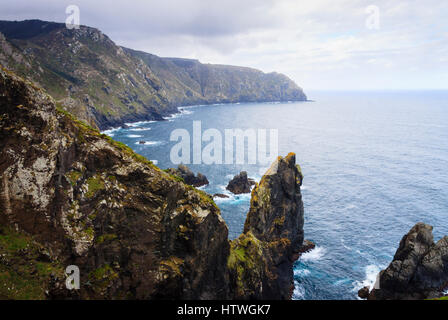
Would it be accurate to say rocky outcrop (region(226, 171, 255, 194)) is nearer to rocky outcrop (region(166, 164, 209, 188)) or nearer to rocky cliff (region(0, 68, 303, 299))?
rocky outcrop (region(166, 164, 209, 188))

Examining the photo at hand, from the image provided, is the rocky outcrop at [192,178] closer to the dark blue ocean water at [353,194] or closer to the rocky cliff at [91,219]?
the dark blue ocean water at [353,194]

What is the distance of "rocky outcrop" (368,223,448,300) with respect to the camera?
39344 millimetres

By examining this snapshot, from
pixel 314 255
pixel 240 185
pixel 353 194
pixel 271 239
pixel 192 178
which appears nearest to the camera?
pixel 271 239

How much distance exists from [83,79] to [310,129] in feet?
543

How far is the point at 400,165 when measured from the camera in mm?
100375

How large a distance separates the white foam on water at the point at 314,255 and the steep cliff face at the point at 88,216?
93.2ft

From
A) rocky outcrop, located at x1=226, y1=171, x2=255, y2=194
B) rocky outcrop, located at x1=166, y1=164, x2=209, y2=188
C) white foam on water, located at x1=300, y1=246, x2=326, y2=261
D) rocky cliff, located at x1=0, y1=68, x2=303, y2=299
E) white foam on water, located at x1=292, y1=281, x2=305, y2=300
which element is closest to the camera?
rocky cliff, located at x1=0, y1=68, x2=303, y2=299

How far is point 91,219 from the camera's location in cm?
2211

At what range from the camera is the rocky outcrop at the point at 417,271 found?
129 ft

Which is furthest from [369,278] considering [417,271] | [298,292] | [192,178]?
[192,178]

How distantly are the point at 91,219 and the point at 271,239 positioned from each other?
33.4m

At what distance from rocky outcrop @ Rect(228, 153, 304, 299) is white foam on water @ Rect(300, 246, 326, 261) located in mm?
1586

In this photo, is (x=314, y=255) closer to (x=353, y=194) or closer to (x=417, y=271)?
(x=417, y=271)

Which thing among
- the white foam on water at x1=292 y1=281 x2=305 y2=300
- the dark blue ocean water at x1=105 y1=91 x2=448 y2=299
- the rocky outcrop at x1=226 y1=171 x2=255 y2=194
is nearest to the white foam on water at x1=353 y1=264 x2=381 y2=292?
the dark blue ocean water at x1=105 y1=91 x2=448 y2=299
